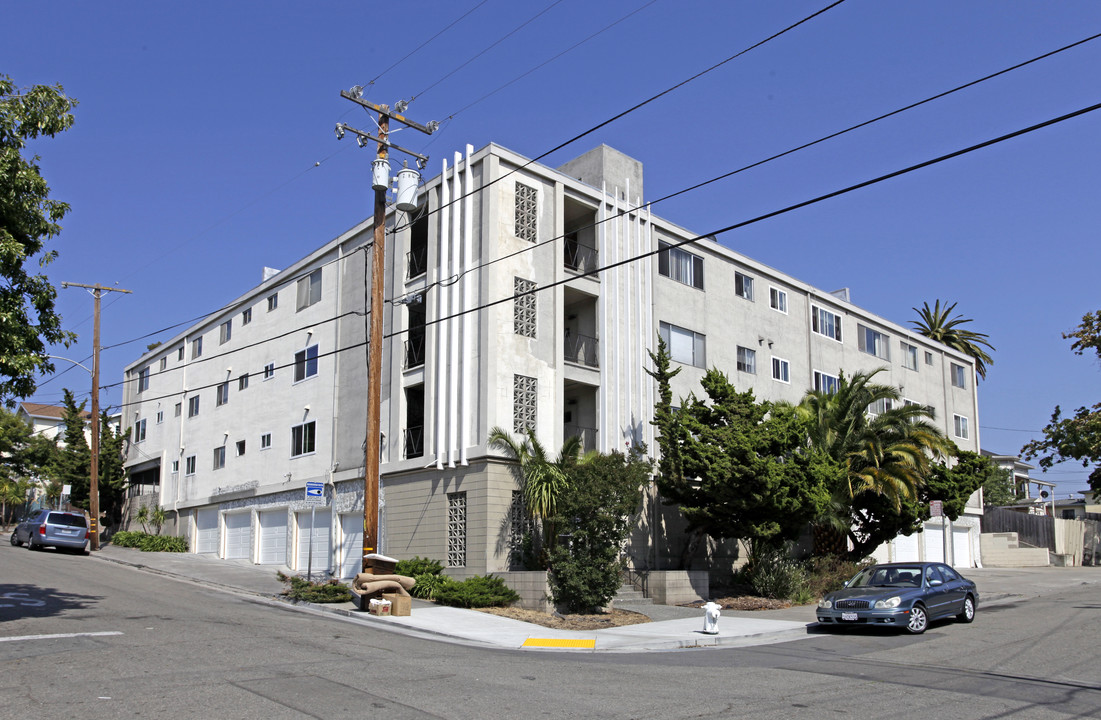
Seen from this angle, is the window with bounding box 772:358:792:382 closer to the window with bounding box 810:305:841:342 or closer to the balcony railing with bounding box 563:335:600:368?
the window with bounding box 810:305:841:342

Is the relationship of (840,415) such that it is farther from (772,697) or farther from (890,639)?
(772,697)

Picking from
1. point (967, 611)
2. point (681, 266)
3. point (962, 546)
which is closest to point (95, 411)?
point (681, 266)

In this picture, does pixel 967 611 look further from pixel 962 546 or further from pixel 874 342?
pixel 962 546

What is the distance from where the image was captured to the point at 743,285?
33156 millimetres

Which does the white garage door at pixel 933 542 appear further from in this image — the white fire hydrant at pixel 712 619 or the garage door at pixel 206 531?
the garage door at pixel 206 531

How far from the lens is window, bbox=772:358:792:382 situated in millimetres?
34028

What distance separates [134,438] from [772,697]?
4244 cm

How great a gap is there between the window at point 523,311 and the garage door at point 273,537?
12.7 m

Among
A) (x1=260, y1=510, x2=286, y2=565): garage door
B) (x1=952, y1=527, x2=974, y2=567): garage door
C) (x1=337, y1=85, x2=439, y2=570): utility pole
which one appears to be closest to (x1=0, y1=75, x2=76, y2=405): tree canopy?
(x1=337, y1=85, x2=439, y2=570): utility pole

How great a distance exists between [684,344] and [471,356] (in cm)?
896

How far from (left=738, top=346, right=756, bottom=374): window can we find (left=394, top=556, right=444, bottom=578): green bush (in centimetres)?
1436

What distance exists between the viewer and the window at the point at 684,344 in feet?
95.9

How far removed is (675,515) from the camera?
89.8 ft

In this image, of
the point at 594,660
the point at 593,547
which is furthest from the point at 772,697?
the point at 593,547
